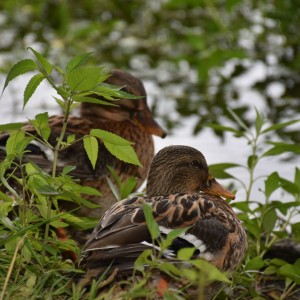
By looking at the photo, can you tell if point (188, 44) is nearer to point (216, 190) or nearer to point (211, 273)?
point (216, 190)

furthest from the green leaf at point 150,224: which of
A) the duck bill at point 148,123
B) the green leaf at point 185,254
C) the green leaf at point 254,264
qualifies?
the duck bill at point 148,123

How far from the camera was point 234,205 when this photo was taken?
17.8 ft

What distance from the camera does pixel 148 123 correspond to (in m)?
6.69

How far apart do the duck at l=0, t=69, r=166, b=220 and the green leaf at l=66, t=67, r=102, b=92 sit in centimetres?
152

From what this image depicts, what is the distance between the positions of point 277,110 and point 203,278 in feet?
19.0

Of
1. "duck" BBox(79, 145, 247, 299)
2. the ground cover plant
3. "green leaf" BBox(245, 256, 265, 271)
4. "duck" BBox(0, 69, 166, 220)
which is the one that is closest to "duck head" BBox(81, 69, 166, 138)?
"duck" BBox(0, 69, 166, 220)

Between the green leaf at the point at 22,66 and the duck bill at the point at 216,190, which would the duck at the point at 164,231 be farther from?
the green leaf at the point at 22,66

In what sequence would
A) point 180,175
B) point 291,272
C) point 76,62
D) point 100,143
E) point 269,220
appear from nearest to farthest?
1. point 76,62
2. point 291,272
3. point 180,175
4. point 269,220
5. point 100,143

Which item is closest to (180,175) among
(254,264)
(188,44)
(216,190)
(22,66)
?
(216,190)

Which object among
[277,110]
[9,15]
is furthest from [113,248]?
[9,15]

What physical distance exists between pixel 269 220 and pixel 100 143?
1187 mm

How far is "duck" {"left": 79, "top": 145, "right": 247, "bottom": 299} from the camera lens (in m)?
4.22

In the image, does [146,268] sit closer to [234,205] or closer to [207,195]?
[207,195]

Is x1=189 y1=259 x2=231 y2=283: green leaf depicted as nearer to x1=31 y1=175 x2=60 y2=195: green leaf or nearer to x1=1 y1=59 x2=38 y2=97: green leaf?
x1=31 y1=175 x2=60 y2=195: green leaf
